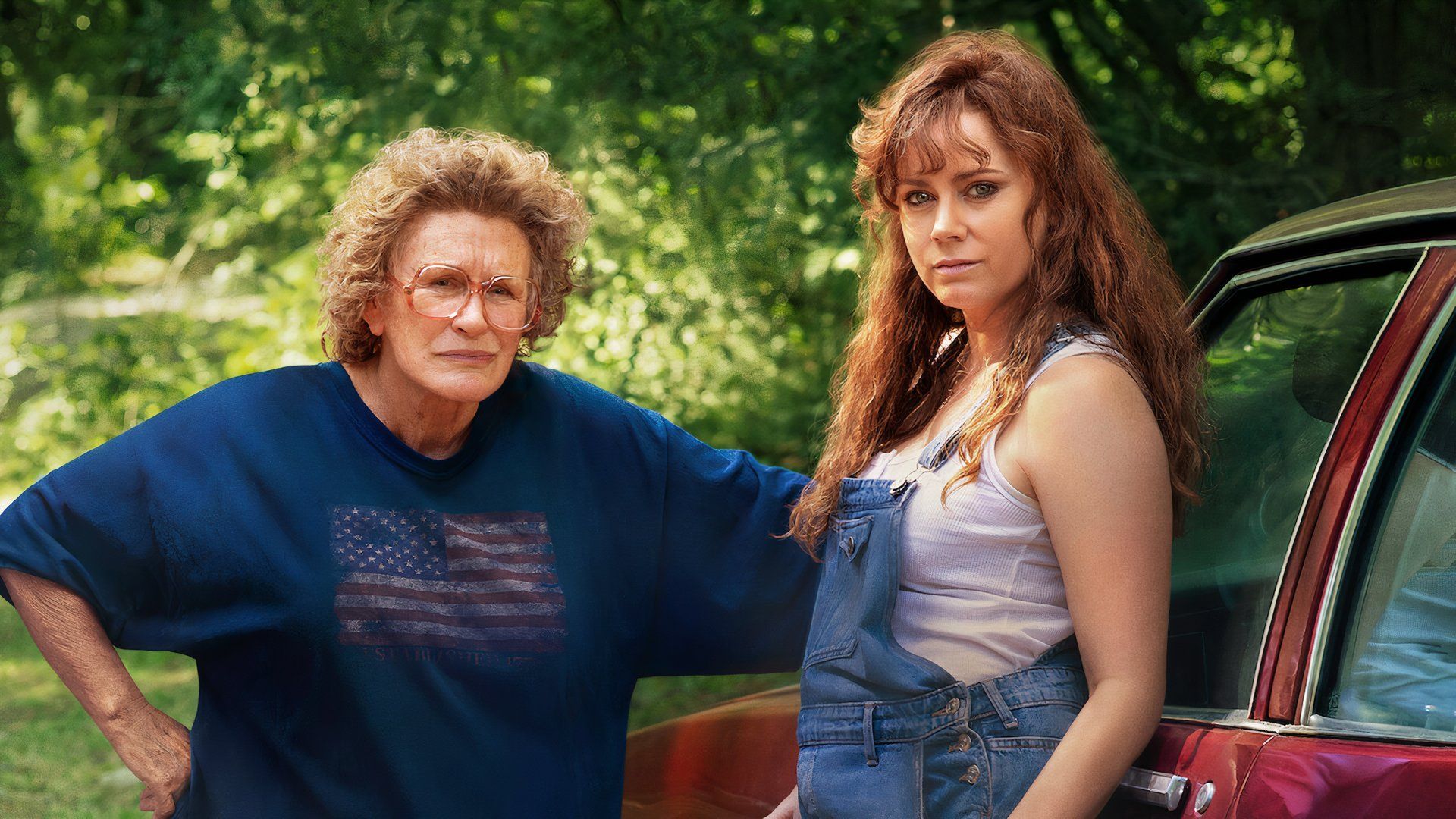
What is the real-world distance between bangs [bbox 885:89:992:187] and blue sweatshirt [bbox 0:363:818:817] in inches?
36.5

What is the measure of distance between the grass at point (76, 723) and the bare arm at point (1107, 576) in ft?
10.9

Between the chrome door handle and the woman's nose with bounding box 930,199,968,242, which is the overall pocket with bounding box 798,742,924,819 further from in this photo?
the woman's nose with bounding box 930,199,968,242

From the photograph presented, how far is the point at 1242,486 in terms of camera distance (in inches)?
83.7

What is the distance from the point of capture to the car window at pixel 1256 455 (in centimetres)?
191

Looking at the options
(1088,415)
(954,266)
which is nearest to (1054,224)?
(954,266)

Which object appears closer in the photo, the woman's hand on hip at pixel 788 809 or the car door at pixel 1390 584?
the car door at pixel 1390 584

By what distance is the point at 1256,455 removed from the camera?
2.14 metres

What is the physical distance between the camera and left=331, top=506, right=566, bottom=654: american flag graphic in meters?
2.17

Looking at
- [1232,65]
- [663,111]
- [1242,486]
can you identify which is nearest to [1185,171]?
[1232,65]

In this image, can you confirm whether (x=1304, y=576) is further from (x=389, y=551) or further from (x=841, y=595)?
(x=389, y=551)

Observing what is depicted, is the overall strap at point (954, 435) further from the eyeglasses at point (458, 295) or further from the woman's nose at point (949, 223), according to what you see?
the eyeglasses at point (458, 295)

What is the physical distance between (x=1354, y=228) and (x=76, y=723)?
7.03 meters

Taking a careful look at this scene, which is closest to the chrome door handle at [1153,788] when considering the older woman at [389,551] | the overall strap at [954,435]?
the overall strap at [954,435]

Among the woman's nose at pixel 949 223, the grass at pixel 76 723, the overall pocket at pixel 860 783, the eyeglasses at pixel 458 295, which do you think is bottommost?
the grass at pixel 76 723
